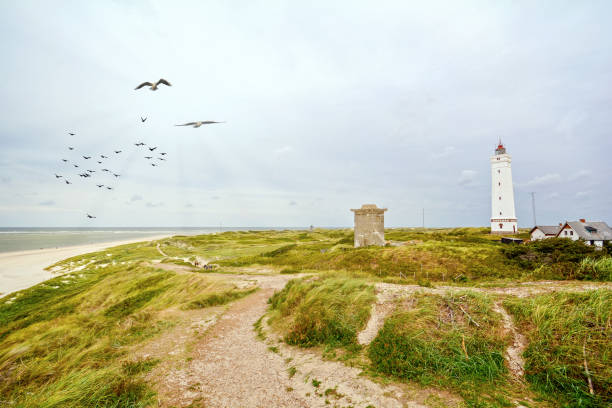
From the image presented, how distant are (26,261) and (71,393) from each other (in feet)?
223

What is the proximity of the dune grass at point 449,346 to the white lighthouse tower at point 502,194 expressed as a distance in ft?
152

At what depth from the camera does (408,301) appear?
10.5 meters

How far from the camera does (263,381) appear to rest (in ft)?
25.6

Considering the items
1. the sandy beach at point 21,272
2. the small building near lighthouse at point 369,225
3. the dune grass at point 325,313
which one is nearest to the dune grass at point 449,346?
the dune grass at point 325,313

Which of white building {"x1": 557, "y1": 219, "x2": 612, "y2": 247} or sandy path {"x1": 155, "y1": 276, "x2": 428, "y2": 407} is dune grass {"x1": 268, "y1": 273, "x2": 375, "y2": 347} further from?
white building {"x1": 557, "y1": 219, "x2": 612, "y2": 247}

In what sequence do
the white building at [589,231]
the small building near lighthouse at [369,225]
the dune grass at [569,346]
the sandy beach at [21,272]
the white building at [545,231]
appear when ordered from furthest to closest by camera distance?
the white building at [545,231]
the white building at [589,231]
the sandy beach at [21,272]
the small building near lighthouse at [369,225]
the dune grass at [569,346]

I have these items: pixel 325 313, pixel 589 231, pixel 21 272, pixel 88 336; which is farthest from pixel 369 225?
pixel 21 272

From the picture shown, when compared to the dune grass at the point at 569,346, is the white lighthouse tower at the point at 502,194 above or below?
above

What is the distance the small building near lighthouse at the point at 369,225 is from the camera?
30.3 m

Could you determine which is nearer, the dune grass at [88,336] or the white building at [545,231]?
the dune grass at [88,336]

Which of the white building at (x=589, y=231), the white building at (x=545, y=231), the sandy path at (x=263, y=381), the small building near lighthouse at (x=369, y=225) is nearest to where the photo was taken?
the sandy path at (x=263, y=381)

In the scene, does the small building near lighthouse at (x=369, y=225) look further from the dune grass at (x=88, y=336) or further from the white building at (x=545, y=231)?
the white building at (x=545, y=231)

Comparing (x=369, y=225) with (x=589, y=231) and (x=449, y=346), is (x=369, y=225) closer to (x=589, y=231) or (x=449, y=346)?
(x=449, y=346)

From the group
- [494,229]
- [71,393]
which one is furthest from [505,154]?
[71,393]
